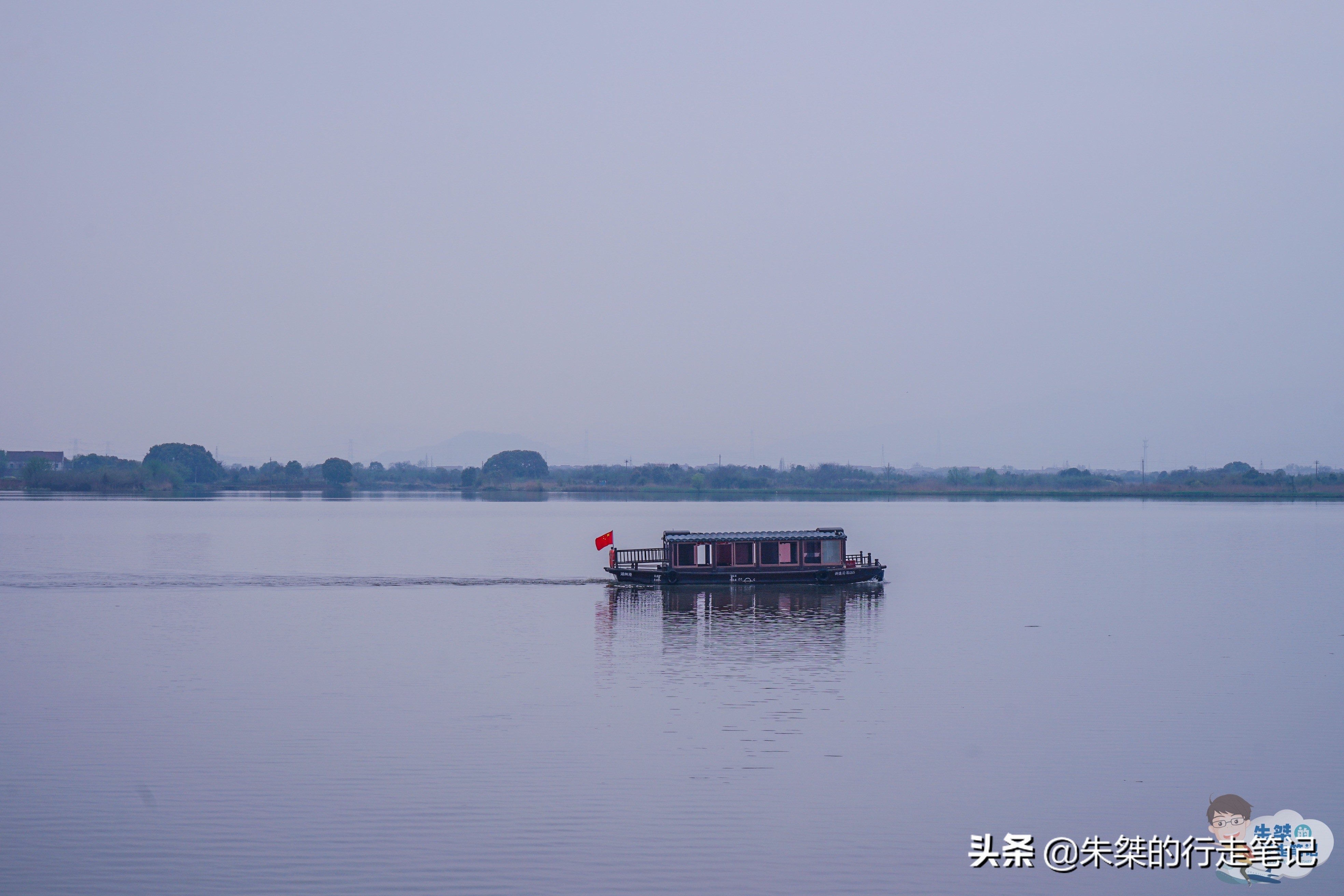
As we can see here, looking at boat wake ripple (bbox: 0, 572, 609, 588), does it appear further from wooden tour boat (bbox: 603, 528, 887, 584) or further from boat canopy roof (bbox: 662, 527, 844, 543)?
boat canopy roof (bbox: 662, 527, 844, 543)

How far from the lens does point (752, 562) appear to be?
65.3 m

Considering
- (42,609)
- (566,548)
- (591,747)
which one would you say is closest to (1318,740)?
(591,747)

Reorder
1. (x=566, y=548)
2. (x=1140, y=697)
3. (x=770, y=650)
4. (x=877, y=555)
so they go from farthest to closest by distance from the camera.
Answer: (x=566, y=548), (x=877, y=555), (x=770, y=650), (x=1140, y=697)

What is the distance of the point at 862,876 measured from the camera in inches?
761

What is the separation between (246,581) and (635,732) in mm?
47509

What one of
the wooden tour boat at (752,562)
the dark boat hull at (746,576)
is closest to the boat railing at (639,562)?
the wooden tour boat at (752,562)

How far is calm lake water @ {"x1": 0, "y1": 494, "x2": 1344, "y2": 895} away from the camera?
19.8 meters

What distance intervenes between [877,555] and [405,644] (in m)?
60.6

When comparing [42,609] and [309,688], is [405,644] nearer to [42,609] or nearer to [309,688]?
[309,688]

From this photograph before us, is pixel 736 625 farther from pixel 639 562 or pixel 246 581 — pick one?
pixel 246 581

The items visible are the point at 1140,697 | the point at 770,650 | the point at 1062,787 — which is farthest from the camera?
the point at 770,650
